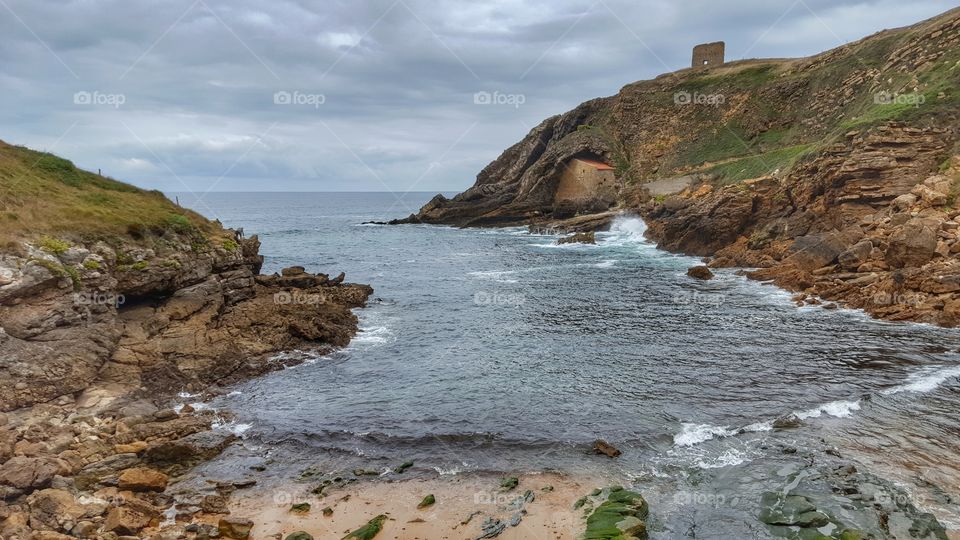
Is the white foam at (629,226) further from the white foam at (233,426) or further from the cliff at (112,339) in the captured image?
the white foam at (233,426)

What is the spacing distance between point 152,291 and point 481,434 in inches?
680

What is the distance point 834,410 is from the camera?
2117 centimetres

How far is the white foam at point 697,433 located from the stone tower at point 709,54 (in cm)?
10113

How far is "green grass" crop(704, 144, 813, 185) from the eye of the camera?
203 feet

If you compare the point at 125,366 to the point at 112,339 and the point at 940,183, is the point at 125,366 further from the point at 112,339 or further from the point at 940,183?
the point at 940,183

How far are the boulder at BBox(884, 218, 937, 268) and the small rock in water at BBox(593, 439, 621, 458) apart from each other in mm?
26502

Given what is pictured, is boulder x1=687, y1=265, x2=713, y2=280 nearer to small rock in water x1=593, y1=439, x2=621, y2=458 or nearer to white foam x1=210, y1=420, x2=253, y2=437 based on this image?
small rock in water x1=593, y1=439, x2=621, y2=458

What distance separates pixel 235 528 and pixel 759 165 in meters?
67.0

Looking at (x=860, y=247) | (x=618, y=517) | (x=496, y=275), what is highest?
(x=860, y=247)

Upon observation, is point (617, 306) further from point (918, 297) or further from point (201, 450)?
point (201, 450)

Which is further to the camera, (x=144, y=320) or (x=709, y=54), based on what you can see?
→ (x=709, y=54)

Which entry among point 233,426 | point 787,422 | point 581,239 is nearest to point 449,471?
point 233,426

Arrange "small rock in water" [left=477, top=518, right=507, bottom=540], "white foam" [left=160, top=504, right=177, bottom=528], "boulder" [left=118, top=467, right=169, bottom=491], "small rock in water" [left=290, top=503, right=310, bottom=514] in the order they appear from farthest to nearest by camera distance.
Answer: "boulder" [left=118, top=467, right=169, bottom=491] → "small rock in water" [left=290, top=503, right=310, bottom=514] → "white foam" [left=160, top=504, right=177, bottom=528] → "small rock in water" [left=477, top=518, right=507, bottom=540]

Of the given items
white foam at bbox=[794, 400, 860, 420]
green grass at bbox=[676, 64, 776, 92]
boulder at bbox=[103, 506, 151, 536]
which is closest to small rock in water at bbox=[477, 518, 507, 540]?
boulder at bbox=[103, 506, 151, 536]
